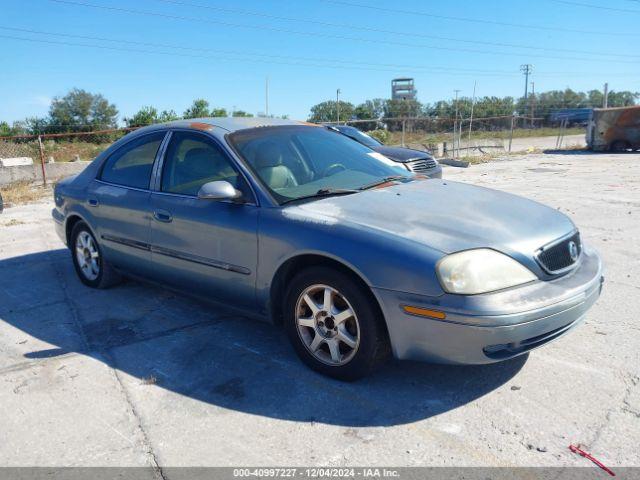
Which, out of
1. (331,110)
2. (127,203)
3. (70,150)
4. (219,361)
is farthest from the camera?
→ (331,110)

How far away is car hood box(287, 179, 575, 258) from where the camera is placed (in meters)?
2.98

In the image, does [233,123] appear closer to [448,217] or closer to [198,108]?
[448,217]

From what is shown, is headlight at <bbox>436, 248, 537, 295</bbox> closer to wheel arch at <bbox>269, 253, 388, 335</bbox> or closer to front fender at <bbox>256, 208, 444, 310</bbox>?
front fender at <bbox>256, 208, 444, 310</bbox>

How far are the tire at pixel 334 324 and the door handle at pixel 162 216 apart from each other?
4.25 feet

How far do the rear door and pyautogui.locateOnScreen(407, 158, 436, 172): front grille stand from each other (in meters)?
5.86

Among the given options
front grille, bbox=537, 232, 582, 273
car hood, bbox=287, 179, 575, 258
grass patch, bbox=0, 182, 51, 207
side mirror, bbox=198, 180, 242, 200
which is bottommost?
grass patch, bbox=0, 182, 51, 207

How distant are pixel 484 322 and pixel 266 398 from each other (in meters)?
1.31

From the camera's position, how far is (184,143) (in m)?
4.25

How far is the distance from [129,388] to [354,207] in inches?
70.0

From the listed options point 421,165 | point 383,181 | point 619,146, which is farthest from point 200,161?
point 619,146

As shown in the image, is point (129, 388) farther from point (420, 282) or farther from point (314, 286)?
point (420, 282)

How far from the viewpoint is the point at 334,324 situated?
3.18 meters

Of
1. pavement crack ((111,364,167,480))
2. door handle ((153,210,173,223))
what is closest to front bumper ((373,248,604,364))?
pavement crack ((111,364,167,480))

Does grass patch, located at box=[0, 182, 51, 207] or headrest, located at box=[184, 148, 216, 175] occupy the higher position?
headrest, located at box=[184, 148, 216, 175]
